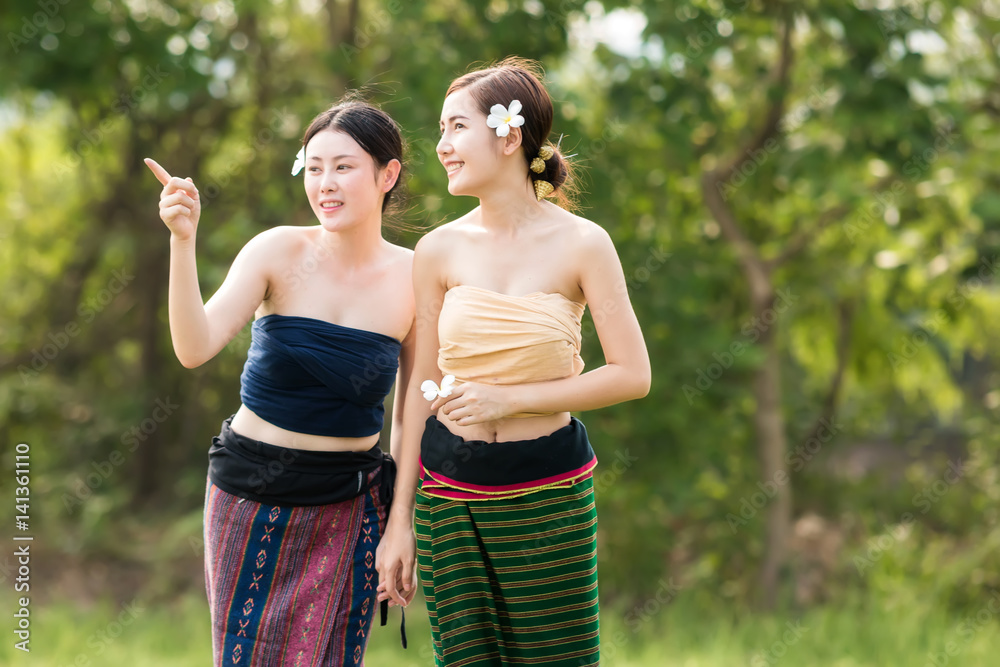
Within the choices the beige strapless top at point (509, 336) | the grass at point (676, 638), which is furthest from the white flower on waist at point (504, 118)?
the grass at point (676, 638)

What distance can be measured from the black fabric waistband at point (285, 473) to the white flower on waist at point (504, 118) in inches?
34.8

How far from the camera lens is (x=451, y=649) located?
7.23ft

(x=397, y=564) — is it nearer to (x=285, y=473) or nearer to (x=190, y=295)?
(x=285, y=473)

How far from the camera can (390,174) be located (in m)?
2.43

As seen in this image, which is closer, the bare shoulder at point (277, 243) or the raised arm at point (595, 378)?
the raised arm at point (595, 378)

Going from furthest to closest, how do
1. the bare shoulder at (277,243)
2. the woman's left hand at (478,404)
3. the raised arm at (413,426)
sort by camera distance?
the bare shoulder at (277,243), the raised arm at (413,426), the woman's left hand at (478,404)

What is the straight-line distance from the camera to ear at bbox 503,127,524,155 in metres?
2.17

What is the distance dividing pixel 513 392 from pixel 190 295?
0.74 metres

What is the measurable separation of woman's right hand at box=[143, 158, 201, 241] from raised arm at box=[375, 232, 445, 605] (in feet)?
1.69

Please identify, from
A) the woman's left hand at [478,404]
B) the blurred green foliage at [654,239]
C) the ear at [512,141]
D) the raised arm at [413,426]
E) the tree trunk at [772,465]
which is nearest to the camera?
the woman's left hand at [478,404]

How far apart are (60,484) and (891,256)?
5454mm

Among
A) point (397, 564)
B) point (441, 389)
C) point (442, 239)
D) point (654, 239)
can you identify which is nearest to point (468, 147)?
point (442, 239)

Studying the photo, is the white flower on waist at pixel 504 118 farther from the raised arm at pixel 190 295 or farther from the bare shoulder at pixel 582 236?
the raised arm at pixel 190 295

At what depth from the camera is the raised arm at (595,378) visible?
6.77ft
